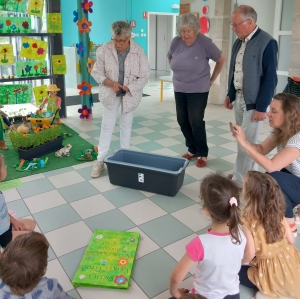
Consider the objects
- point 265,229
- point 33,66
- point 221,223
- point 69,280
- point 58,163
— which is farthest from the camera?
point 33,66

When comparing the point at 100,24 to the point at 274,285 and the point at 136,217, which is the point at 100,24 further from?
the point at 274,285

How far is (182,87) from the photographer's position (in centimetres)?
322

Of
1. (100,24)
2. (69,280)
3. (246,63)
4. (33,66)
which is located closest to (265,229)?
(69,280)

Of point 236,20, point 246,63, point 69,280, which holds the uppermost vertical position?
point 236,20

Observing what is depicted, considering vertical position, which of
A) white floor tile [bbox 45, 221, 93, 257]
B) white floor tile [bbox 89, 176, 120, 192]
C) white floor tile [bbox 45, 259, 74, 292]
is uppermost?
white floor tile [bbox 89, 176, 120, 192]

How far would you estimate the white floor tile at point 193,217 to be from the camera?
2348mm

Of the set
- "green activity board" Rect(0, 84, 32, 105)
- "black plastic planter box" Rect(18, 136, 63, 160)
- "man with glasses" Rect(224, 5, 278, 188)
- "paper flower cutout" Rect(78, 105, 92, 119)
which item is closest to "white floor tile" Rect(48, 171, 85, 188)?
"black plastic planter box" Rect(18, 136, 63, 160)

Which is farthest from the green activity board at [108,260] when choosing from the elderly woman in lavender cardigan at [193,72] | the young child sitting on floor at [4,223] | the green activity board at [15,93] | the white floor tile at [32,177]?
the green activity board at [15,93]

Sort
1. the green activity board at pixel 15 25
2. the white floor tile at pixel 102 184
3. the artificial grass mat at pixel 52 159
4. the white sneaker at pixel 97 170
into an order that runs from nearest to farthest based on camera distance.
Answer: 1. the white floor tile at pixel 102 184
2. the white sneaker at pixel 97 170
3. the artificial grass mat at pixel 52 159
4. the green activity board at pixel 15 25

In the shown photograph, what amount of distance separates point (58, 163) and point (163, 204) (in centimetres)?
135

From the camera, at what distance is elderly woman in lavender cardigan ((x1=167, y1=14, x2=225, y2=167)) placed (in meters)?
3.00

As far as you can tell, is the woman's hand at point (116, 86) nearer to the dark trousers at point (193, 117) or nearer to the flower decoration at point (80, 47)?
the dark trousers at point (193, 117)

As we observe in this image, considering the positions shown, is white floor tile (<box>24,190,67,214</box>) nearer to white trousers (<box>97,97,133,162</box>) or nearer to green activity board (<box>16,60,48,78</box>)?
white trousers (<box>97,97,133,162</box>)

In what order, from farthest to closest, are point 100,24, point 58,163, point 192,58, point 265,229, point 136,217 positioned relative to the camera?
1. point 100,24
2. point 58,163
3. point 192,58
4. point 136,217
5. point 265,229
